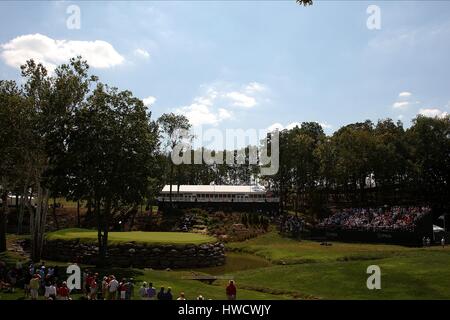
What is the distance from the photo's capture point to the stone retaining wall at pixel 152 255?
48.9 metres

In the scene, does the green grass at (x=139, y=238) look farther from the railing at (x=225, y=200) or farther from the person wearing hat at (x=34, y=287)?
the railing at (x=225, y=200)

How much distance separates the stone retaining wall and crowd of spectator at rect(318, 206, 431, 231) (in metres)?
24.0

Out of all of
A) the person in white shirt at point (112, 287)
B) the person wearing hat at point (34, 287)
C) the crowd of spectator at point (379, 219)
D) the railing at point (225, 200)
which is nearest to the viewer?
the person in white shirt at point (112, 287)

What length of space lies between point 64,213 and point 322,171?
49.4 metres

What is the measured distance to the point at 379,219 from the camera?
67.2 meters

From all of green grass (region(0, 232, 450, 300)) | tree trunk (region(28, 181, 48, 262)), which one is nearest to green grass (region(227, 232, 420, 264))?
green grass (region(0, 232, 450, 300))

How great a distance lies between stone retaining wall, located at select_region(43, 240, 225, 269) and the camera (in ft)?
161

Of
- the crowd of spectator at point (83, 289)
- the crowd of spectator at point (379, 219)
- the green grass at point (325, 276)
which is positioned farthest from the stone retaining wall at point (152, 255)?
the crowd of spectator at point (379, 219)

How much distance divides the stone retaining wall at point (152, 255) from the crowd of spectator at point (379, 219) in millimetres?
24006

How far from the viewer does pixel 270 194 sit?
10000cm

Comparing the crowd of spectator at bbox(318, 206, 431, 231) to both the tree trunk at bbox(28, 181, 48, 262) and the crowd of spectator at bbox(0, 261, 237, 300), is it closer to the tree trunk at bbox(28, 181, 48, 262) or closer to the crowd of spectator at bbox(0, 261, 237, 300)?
the crowd of spectator at bbox(0, 261, 237, 300)

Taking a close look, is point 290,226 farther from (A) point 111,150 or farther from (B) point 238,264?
(A) point 111,150

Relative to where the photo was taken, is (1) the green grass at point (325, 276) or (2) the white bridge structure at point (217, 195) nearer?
(1) the green grass at point (325, 276)

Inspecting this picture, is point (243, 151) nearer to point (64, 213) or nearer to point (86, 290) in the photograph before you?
point (64, 213)
